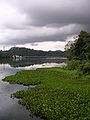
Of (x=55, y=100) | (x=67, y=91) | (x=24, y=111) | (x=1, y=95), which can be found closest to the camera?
(x=24, y=111)

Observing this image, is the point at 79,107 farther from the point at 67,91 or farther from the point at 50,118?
the point at 67,91

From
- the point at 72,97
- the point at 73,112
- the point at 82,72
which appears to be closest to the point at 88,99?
the point at 72,97

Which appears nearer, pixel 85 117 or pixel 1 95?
pixel 85 117

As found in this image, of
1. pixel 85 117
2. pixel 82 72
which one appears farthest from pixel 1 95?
pixel 82 72

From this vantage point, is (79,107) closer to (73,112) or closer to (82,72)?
(73,112)

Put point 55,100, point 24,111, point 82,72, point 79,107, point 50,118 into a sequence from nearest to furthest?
point 50,118 → point 79,107 → point 24,111 → point 55,100 → point 82,72

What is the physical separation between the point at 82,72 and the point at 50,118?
33073mm

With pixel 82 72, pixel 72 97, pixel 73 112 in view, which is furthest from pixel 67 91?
pixel 82 72

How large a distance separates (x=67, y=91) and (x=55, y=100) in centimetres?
576

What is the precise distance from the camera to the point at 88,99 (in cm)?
2886

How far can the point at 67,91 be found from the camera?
3469cm

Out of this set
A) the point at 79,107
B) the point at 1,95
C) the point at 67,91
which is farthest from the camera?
the point at 1,95

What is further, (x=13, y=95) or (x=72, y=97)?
(x=13, y=95)

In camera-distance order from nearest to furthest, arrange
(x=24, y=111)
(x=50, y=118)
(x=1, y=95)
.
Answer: (x=50, y=118)
(x=24, y=111)
(x=1, y=95)
